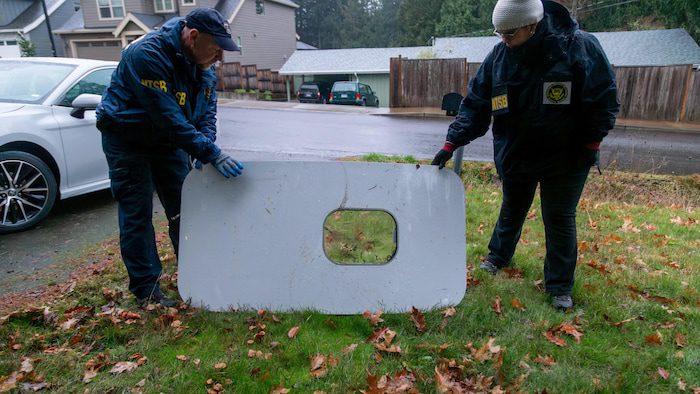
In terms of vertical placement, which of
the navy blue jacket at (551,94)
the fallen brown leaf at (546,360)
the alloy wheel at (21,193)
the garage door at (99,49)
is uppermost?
the garage door at (99,49)

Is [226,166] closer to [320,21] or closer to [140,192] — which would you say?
[140,192]

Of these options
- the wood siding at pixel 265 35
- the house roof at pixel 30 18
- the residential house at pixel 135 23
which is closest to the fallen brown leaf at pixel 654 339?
the residential house at pixel 135 23

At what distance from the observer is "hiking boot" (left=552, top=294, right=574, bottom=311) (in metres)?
3.03

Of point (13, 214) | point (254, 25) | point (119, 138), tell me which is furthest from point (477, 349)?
point (254, 25)

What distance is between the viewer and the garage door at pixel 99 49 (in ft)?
92.9

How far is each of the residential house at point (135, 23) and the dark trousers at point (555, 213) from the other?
24691 millimetres

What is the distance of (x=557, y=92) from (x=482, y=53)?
26647 millimetres

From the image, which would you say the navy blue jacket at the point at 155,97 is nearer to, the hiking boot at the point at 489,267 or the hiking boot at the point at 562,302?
the hiking boot at the point at 489,267

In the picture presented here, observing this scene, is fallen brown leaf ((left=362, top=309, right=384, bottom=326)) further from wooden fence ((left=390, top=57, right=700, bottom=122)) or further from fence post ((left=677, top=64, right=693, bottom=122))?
fence post ((left=677, top=64, right=693, bottom=122))

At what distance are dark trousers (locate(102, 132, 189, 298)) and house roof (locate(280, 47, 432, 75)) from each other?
91.1 feet

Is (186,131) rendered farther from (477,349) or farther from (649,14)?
(649,14)

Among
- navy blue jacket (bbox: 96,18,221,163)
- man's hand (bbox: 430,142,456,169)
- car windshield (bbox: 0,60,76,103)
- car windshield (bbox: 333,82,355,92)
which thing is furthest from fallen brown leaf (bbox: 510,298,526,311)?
car windshield (bbox: 333,82,355,92)

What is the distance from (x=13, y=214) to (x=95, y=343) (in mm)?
2446

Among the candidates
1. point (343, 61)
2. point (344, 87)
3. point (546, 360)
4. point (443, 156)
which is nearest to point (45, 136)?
point (443, 156)
